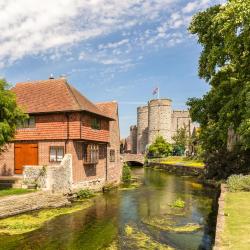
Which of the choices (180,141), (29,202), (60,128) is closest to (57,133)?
(60,128)

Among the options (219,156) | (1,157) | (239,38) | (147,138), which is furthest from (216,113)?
(147,138)

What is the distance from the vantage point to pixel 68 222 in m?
20.9

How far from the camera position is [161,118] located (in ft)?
326

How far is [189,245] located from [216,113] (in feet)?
50.4

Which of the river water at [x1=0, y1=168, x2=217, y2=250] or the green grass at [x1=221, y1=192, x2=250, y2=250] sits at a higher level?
the green grass at [x1=221, y1=192, x2=250, y2=250]

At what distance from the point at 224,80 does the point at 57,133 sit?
14.9 m

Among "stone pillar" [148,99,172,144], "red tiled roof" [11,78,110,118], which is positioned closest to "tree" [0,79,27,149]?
"red tiled roof" [11,78,110,118]

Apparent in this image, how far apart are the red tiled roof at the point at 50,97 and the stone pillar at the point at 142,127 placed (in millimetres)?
72571

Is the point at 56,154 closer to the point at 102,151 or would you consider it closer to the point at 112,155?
the point at 102,151

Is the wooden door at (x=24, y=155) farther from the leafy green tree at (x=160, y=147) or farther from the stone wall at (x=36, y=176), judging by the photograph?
the leafy green tree at (x=160, y=147)

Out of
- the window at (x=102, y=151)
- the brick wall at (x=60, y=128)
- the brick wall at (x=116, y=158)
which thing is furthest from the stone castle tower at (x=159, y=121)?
the brick wall at (x=60, y=128)

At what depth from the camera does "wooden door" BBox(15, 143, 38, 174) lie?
1299 inches

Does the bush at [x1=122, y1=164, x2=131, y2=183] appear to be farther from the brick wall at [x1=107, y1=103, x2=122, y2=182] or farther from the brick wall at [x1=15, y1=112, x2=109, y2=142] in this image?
the brick wall at [x1=15, y1=112, x2=109, y2=142]

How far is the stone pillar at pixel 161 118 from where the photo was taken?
326ft
